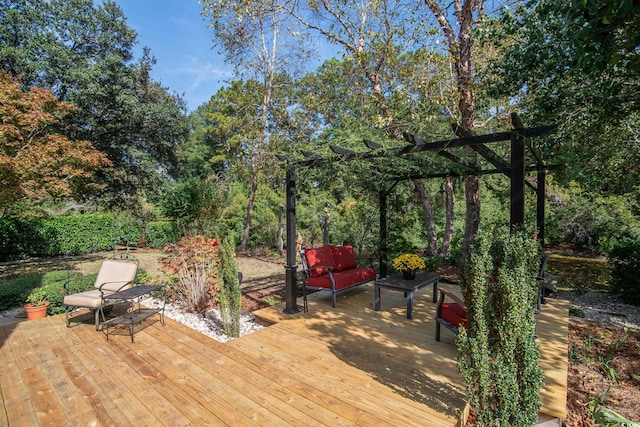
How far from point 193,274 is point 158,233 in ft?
32.3

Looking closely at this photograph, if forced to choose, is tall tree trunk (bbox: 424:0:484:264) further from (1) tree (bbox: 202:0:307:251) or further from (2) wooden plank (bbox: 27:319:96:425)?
(2) wooden plank (bbox: 27:319:96:425)

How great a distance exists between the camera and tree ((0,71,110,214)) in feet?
19.4

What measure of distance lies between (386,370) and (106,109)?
16.4m

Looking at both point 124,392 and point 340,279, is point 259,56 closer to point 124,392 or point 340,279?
point 340,279

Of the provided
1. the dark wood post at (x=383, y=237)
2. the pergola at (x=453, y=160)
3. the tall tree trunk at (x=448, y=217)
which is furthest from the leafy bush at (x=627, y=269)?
the dark wood post at (x=383, y=237)

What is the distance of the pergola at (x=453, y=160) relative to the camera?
3.02m

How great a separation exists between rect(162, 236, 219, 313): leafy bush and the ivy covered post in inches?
147

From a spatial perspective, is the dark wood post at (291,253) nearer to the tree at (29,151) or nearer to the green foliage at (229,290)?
the green foliage at (229,290)

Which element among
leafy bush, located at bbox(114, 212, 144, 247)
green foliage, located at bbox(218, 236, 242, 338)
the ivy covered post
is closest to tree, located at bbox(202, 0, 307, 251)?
leafy bush, located at bbox(114, 212, 144, 247)

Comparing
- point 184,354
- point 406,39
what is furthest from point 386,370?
point 406,39

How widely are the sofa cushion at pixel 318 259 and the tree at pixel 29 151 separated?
5469mm

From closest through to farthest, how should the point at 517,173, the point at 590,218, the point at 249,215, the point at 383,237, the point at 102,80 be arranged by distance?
the point at 517,173 < the point at 383,237 < the point at 590,218 < the point at 249,215 < the point at 102,80

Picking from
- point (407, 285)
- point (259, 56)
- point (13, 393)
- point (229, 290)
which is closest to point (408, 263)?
point (407, 285)

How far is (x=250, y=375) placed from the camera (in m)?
2.77
